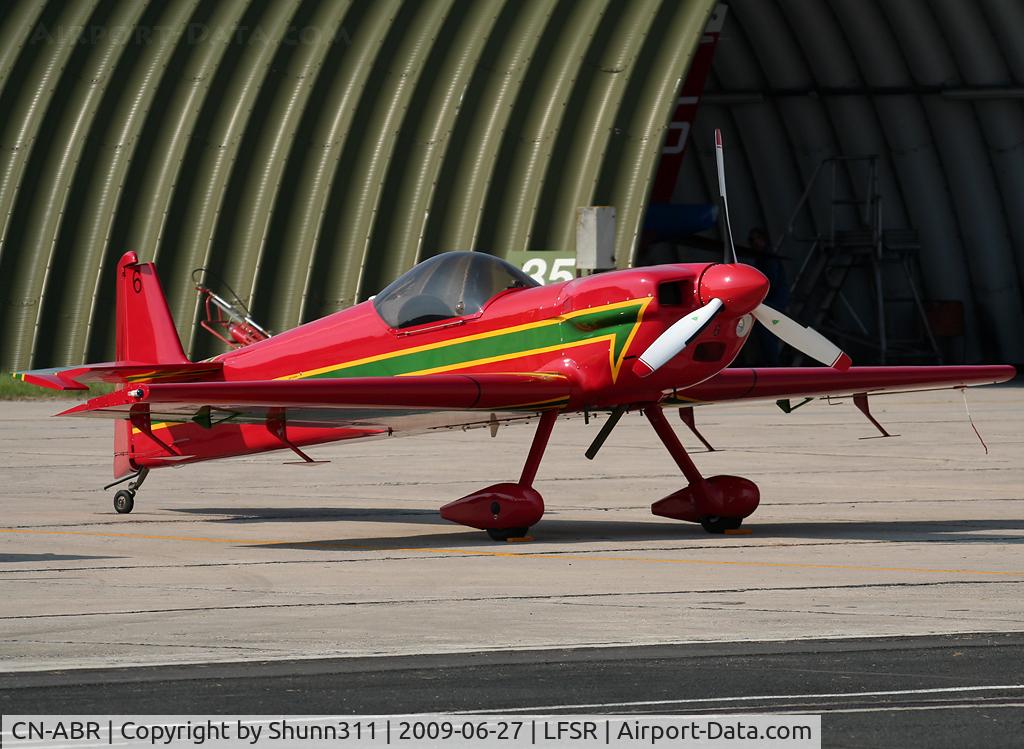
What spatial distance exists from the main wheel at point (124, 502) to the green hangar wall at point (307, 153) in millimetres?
15624

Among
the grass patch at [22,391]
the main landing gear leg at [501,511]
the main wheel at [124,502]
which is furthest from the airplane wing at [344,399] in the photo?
the grass patch at [22,391]

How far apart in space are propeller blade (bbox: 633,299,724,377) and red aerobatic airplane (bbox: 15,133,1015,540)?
0.01 m

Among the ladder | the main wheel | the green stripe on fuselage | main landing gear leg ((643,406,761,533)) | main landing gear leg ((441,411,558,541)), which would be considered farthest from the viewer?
the ladder

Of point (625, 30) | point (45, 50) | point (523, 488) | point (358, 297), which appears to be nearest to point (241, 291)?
point (358, 297)

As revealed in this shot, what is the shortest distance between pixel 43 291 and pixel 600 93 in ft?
35.3

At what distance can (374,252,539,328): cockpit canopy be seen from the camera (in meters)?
13.3

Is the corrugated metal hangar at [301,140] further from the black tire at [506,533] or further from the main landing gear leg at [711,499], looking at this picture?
the black tire at [506,533]

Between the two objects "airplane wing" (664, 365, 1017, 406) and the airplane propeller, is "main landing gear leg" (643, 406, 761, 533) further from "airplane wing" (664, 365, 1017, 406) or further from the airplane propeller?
the airplane propeller

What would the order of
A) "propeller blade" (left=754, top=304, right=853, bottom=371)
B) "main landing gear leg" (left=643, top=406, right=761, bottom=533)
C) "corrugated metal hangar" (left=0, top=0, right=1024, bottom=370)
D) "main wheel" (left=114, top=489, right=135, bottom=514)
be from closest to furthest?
"propeller blade" (left=754, top=304, right=853, bottom=371)
"main landing gear leg" (left=643, top=406, right=761, bottom=533)
"main wheel" (left=114, top=489, right=135, bottom=514)
"corrugated metal hangar" (left=0, top=0, right=1024, bottom=370)

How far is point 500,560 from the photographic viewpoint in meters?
11.6

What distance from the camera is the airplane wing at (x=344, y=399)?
1180cm

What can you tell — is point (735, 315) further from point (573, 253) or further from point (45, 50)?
point (45, 50)

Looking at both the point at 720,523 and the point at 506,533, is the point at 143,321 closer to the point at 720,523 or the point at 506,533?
the point at 506,533
